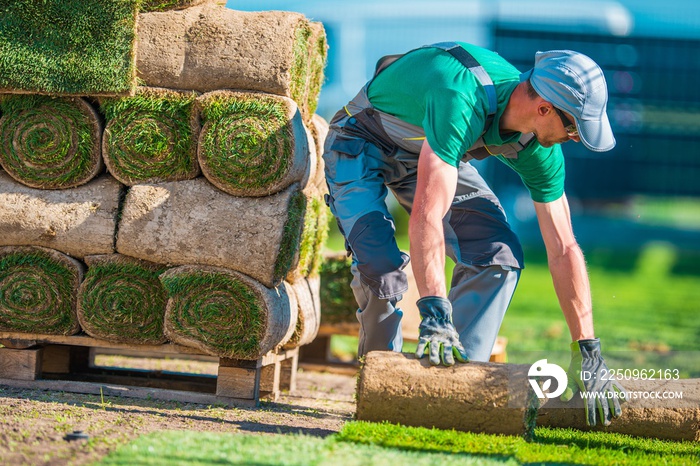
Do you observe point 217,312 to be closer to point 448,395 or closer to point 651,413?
point 448,395

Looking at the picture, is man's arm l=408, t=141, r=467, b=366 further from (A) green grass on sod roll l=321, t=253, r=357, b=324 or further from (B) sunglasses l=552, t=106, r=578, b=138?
(A) green grass on sod roll l=321, t=253, r=357, b=324

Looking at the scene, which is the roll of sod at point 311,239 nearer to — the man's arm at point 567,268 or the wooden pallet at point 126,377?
the wooden pallet at point 126,377

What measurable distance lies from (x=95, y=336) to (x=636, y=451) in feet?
8.86

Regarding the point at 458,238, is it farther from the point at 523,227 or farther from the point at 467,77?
the point at 523,227

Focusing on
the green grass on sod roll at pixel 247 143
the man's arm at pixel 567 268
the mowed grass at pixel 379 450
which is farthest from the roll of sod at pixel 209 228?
the man's arm at pixel 567 268

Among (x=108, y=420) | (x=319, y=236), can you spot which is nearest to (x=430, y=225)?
(x=108, y=420)

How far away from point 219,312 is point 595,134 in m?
1.97

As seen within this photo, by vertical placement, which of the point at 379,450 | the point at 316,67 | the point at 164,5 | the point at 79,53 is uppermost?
the point at 164,5

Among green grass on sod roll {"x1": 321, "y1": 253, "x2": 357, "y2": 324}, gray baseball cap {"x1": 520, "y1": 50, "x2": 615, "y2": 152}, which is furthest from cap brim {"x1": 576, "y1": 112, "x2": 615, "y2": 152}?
green grass on sod roll {"x1": 321, "y1": 253, "x2": 357, "y2": 324}

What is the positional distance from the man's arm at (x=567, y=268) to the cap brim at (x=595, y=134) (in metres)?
0.57

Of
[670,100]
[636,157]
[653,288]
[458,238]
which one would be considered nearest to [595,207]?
[636,157]

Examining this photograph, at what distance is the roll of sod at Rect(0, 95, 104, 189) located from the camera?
13.9ft

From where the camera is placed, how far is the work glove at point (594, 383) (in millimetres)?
3727

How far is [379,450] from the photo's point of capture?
3.03m
